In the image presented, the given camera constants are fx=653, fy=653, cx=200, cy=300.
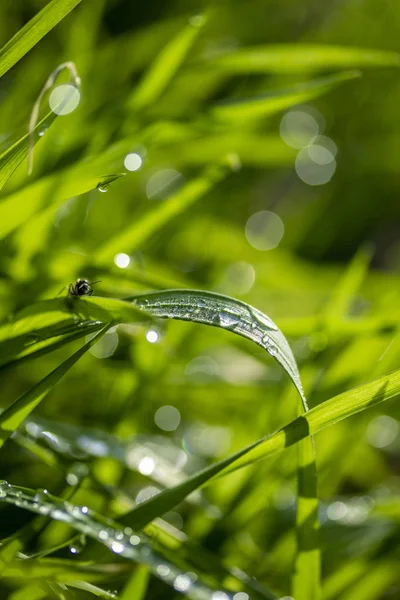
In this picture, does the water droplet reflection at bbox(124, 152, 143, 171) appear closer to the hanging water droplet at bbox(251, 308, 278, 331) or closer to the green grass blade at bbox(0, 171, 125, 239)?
the green grass blade at bbox(0, 171, 125, 239)

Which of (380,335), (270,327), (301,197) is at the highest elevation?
(301,197)

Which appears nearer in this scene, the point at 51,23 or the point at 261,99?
the point at 51,23

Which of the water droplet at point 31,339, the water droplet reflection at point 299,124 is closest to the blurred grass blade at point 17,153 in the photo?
the water droplet at point 31,339

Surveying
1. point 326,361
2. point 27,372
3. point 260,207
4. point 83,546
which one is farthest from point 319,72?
point 83,546

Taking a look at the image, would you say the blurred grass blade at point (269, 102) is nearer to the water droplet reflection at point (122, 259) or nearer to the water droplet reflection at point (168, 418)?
the water droplet reflection at point (122, 259)

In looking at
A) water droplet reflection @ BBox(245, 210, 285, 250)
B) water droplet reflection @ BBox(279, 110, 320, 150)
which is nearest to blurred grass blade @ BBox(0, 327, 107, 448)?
water droplet reflection @ BBox(245, 210, 285, 250)

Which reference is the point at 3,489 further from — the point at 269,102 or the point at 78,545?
the point at 269,102

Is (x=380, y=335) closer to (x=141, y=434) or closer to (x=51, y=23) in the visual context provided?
(x=141, y=434)
